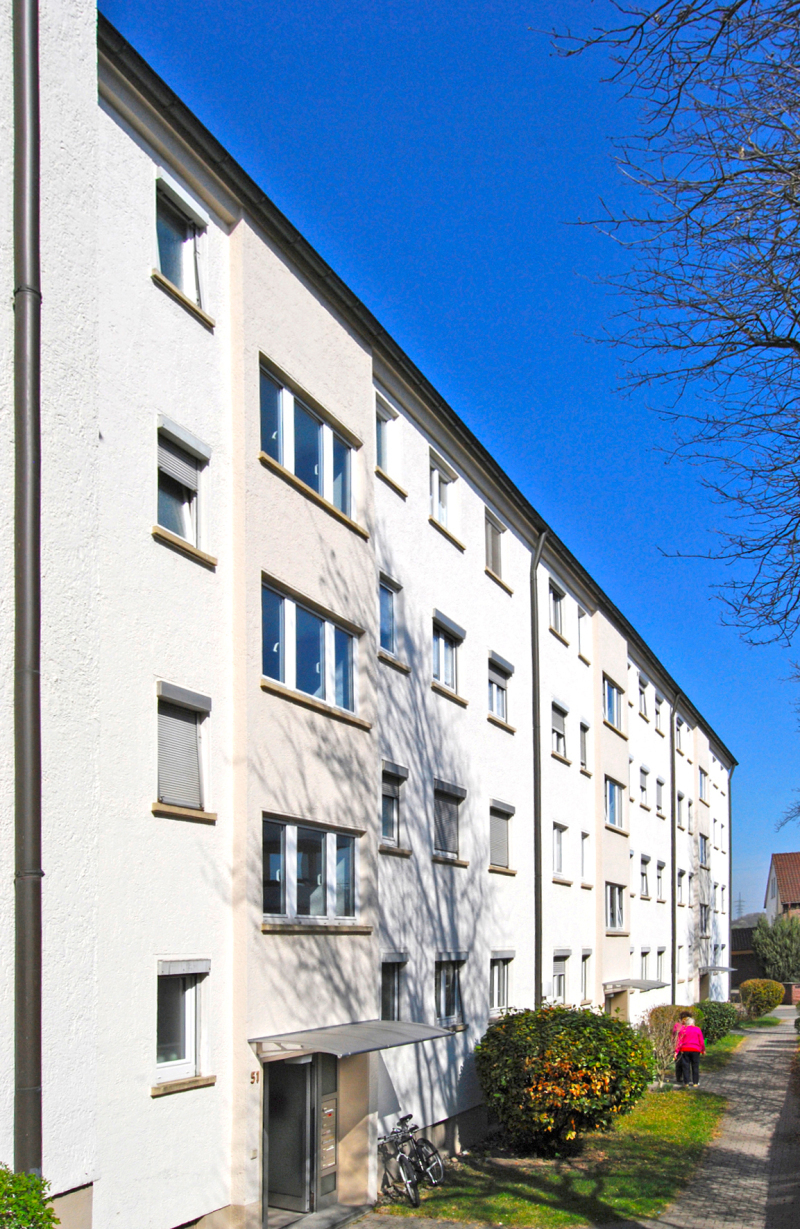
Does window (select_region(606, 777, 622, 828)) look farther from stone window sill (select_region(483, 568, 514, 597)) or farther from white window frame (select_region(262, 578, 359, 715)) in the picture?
white window frame (select_region(262, 578, 359, 715))

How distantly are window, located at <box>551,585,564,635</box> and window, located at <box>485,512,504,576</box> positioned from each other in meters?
3.76

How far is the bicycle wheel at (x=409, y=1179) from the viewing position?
1324 centimetres

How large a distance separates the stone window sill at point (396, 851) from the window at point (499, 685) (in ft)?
16.1

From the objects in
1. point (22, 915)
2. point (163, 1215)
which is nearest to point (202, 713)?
point (22, 915)

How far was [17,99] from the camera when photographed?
28.7 ft

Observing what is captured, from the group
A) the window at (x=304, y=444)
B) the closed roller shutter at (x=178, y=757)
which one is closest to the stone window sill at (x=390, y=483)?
the window at (x=304, y=444)

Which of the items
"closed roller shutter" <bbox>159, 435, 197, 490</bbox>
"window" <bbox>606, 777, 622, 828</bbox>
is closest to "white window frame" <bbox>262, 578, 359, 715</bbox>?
"closed roller shutter" <bbox>159, 435, 197, 490</bbox>

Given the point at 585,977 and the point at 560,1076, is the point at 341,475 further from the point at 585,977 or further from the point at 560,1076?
the point at 585,977

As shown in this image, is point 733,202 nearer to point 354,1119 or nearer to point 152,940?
point 152,940

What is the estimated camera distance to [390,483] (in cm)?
1655

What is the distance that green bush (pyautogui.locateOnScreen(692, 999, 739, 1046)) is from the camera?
113 ft

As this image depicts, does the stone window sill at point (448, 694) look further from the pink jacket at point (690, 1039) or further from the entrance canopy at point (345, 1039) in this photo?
the pink jacket at point (690, 1039)

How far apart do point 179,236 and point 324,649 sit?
4936 millimetres

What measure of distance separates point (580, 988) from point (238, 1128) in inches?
607
